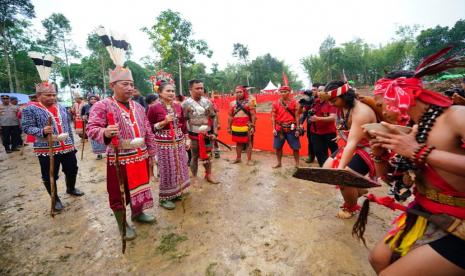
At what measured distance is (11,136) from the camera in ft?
31.7

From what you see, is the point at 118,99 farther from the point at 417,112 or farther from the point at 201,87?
the point at 417,112

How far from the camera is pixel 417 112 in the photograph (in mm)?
1475

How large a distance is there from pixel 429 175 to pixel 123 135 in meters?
2.92

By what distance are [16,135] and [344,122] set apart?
39.6 feet

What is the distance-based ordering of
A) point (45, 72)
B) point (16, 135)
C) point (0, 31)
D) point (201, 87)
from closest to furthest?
point (45, 72), point (201, 87), point (16, 135), point (0, 31)

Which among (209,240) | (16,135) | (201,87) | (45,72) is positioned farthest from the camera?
(16,135)

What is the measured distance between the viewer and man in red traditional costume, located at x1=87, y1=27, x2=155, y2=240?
9.34 feet

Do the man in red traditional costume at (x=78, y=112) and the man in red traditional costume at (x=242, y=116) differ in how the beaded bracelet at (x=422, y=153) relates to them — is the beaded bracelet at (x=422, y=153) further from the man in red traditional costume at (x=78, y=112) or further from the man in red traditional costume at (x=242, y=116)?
the man in red traditional costume at (x=78, y=112)

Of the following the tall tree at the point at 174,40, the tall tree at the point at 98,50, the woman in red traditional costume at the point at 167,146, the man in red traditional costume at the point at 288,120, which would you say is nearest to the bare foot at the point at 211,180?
the woman in red traditional costume at the point at 167,146

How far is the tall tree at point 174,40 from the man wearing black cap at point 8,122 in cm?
2132

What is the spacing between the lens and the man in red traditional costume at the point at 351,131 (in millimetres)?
2506

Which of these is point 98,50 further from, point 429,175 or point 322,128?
point 429,175

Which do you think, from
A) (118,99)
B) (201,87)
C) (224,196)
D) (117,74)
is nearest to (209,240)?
(224,196)

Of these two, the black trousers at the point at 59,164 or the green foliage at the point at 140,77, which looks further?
the green foliage at the point at 140,77
